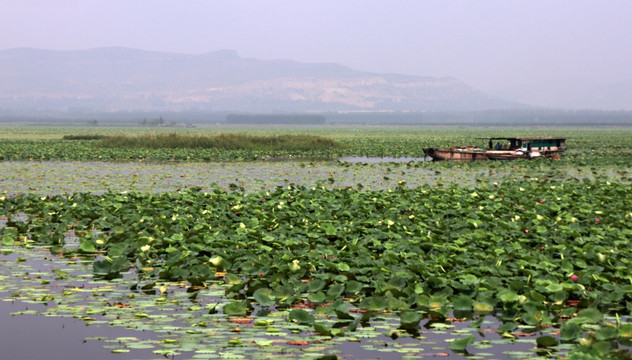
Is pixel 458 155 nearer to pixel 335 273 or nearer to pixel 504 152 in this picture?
pixel 504 152

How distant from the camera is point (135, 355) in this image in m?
7.83

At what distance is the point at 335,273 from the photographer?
1139cm

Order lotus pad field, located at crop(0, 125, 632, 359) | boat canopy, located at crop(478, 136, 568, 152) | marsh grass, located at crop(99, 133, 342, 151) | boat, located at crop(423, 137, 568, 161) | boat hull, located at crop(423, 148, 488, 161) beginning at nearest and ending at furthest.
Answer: lotus pad field, located at crop(0, 125, 632, 359) < boat hull, located at crop(423, 148, 488, 161) < boat, located at crop(423, 137, 568, 161) < boat canopy, located at crop(478, 136, 568, 152) < marsh grass, located at crop(99, 133, 342, 151)

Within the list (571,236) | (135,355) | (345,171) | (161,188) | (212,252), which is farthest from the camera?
(345,171)

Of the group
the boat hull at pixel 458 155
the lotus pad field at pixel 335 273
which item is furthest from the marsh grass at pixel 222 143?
the lotus pad field at pixel 335 273

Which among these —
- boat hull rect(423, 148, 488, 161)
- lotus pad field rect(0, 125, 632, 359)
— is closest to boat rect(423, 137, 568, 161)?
boat hull rect(423, 148, 488, 161)

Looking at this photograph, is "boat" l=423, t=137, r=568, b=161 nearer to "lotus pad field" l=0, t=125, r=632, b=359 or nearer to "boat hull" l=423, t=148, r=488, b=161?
"boat hull" l=423, t=148, r=488, b=161

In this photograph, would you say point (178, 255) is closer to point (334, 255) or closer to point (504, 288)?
point (334, 255)

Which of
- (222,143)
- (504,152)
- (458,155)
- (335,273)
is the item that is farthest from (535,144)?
(335,273)

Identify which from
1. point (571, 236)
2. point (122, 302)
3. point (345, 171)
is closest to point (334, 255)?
point (122, 302)

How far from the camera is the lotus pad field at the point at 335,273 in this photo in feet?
27.5

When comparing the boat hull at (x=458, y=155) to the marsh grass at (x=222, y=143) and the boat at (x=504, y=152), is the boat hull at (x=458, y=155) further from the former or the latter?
the marsh grass at (x=222, y=143)

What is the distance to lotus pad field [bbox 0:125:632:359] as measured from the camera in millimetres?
8383

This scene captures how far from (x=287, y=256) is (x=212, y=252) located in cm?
161
